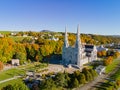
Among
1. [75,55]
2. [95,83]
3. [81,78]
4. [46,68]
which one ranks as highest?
[75,55]

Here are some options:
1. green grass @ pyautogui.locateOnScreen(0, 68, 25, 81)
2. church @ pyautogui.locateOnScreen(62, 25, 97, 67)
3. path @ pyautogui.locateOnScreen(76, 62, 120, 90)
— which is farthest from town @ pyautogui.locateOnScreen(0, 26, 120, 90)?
church @ pyautogui.locateOnScreen(62, 25, 97, 67)

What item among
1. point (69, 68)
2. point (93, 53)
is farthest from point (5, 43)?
point (93, 53)

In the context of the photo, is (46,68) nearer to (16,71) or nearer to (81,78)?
(16,71)

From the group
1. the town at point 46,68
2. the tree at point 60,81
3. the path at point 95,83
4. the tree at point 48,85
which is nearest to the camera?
the tree at point 48,85

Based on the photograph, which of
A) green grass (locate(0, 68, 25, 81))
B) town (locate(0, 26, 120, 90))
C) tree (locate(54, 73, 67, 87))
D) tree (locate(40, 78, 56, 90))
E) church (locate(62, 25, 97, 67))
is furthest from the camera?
church (locate(62, 25, 97, 67))

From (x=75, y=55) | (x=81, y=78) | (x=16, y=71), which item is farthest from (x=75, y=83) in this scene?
(x=75, y=55)

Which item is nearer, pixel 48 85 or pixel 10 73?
pixel 48 85

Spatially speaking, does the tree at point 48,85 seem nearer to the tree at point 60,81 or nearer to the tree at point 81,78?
the tree at point 60,81

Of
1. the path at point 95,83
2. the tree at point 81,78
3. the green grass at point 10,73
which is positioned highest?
the tree at point 81,78

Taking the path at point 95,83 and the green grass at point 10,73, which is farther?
the green grass at point 10,73

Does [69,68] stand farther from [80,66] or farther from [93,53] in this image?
[93,53]

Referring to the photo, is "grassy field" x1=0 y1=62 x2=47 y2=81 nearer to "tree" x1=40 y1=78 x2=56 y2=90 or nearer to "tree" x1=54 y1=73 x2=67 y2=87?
"tree" x1=54 y1=73 x2=67 y2=87

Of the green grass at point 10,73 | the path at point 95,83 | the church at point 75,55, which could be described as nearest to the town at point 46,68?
the green grass at point 10,73
